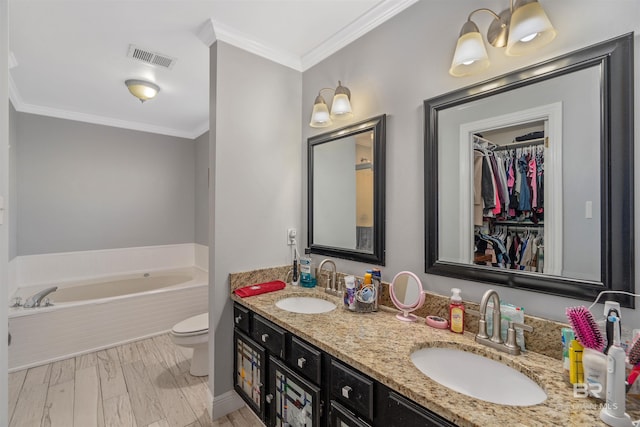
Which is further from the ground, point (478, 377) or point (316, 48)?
point (316, 48)

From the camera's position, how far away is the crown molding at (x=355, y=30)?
64.1 inches

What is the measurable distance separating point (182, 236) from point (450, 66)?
4162mm

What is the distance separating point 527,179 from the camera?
3.82 ft

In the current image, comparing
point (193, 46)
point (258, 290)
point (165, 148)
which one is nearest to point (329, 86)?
point (193, 46)

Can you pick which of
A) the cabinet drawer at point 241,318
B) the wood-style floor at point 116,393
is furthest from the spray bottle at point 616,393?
the wood-style floor at point 116,393

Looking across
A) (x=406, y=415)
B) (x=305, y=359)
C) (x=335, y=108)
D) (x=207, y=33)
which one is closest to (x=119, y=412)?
(x=305, y=359)

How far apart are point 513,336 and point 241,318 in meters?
1.48

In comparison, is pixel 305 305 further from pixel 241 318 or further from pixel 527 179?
pixel 527 179

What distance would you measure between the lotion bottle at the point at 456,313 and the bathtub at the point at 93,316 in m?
2.94

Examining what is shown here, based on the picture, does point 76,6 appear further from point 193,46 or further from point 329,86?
point 329,86

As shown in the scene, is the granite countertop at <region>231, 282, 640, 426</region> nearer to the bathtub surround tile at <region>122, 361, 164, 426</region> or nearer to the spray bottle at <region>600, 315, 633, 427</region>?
the spray bottle at <region>600, 315, 633, 427</region>

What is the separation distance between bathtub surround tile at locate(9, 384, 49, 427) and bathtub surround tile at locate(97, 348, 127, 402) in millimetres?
348

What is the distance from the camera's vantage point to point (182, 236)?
4375mm

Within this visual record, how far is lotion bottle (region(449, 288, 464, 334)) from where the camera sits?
1282mm
